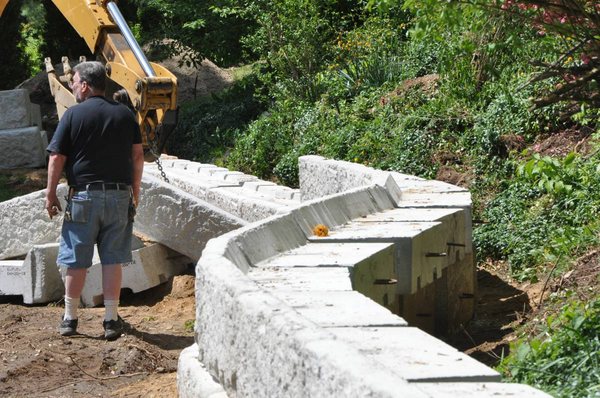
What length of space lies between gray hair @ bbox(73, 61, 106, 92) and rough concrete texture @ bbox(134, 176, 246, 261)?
5.81 ft

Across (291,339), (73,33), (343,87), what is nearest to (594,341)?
(291,339)

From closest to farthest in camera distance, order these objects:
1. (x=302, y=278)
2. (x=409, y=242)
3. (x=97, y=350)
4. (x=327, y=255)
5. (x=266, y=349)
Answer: (x=266, y=349), (x=302, y=278), (x=327, y=255), (x=409, y=242), (x=97, y=350)

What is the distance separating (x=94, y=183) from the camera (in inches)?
314

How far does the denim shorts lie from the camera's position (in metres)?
7.97

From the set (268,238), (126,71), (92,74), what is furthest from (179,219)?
(268,238)

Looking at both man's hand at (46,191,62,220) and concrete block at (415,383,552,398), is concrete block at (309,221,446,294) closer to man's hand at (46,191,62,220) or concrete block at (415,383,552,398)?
man's hand at (46,191,62,220)

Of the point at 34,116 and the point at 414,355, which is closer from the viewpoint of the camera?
the point at 414,355

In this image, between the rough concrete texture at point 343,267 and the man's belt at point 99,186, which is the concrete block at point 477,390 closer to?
the rough concrete texture at point 343,267

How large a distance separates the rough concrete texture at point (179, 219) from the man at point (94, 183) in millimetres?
1392

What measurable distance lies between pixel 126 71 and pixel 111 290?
4.74 metres

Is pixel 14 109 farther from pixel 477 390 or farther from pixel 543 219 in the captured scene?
pixel 477 390

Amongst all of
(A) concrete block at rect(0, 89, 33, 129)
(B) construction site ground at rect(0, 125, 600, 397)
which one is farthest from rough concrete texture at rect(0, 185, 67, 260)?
(A) concrete block at rect(0, 89, 33, 129)

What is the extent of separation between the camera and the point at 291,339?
151 inches

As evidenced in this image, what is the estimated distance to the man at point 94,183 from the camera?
7.96 metres
